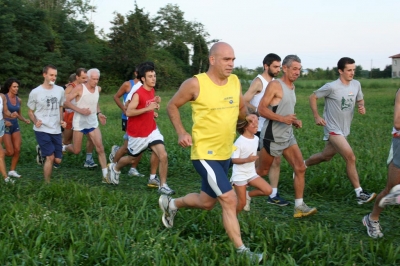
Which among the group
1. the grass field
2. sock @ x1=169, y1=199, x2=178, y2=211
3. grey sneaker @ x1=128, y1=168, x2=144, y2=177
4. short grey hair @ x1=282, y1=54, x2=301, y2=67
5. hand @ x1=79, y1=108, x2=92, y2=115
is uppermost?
short grey hair @ x1=282, y1=54, x2=301, y2=67

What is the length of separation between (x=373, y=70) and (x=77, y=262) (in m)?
85.7

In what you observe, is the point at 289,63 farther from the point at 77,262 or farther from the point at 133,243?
the point at 77,262

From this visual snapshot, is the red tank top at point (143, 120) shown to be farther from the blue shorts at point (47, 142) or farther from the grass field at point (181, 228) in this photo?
the blue shorts at point (47, 142)

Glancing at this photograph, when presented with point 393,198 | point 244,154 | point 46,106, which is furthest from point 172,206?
point 46,106

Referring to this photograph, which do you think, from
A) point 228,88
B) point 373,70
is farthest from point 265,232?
point 373,70

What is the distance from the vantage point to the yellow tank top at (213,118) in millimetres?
5320

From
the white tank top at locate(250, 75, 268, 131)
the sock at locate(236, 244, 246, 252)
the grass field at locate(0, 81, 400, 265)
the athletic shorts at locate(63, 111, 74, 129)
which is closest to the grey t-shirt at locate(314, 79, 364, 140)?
the white tank top at locate(250, 75, 268, 131)

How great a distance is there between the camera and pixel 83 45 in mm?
48219

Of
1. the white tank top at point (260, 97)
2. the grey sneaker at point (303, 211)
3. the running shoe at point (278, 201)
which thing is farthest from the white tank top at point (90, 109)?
the grey sneaker at point (303, 211)

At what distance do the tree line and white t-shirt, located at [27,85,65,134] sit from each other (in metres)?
33.9

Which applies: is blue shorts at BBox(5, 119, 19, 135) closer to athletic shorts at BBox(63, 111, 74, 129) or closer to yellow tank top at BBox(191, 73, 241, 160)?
athletic shorts at BBox(63, 111, 74, 129)

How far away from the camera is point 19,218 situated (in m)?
5.93

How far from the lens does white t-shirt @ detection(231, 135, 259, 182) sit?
20.8 feet

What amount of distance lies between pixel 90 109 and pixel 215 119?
16.5 ft
